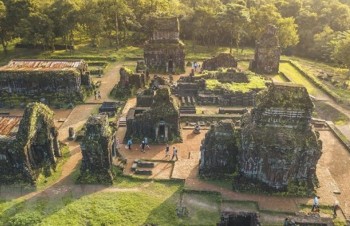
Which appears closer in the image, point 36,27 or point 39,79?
point 39,79

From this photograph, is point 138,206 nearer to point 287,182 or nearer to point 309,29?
point 287,182

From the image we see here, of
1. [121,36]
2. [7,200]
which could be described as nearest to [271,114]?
[7,200]

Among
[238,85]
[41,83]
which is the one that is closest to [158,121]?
[238,85]

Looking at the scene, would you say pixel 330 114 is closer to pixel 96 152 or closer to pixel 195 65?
pixel 195 65

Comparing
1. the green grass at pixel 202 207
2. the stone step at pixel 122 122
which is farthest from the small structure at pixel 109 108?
the green grass at pixel 202 207

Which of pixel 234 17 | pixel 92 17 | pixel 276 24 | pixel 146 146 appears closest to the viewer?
pixel 146 146

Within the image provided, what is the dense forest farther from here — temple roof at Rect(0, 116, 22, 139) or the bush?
the bush

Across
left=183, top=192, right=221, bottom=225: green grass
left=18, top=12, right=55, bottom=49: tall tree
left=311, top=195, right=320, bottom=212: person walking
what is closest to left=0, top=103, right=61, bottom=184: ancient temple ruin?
left=183, top=192, right=221, bottom=225: green grass
